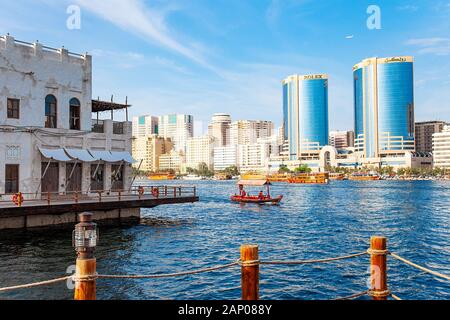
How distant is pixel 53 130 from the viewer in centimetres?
3484

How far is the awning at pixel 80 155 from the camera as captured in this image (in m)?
35.1

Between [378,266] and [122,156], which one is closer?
[378,266]

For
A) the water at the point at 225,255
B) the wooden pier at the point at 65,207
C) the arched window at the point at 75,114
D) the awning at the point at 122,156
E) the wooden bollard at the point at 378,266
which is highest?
the arched window at the point at 75,114

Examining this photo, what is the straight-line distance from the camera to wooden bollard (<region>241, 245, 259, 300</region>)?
7520 mm

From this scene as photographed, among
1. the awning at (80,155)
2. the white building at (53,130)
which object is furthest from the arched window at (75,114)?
the awning at (80,155)

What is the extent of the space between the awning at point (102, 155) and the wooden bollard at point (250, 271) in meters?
31.2

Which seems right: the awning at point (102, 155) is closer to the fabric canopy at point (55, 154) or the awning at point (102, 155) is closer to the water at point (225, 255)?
the fabric canopy at point (55, 154)

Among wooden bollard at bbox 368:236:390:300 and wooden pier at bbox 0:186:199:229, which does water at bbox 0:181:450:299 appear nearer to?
wooden pier at bbox 0:186:199:229

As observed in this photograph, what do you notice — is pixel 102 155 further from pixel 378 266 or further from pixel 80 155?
pixel 378 266

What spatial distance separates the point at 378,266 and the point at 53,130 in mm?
31357

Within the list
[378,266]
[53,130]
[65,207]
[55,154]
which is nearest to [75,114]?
[53,130]

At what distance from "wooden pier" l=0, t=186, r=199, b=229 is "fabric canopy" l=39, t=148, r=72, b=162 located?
9.29 feet
